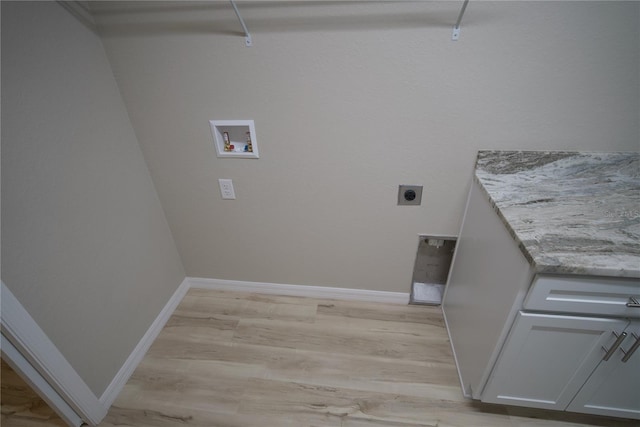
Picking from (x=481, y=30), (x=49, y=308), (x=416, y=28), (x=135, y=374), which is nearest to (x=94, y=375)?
(x=135, y=374)

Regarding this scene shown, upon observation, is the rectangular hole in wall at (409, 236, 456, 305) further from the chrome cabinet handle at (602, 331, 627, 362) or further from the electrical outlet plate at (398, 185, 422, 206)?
the chrome cabinet handle at (602, 331, 627, 362)

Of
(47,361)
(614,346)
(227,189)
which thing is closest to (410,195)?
(614,346)

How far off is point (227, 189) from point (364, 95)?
85 cm

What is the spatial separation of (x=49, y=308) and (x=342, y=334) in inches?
50.8

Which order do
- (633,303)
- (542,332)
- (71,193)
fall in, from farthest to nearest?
(71,193)
(542,332)
(633,303)

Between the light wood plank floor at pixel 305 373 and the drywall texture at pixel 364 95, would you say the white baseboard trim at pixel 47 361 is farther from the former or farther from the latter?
the drywall texture at pixel 364 95

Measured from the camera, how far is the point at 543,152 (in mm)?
1101

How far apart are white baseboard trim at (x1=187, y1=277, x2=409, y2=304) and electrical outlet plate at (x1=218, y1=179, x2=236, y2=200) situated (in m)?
0.65

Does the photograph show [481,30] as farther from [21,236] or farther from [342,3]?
[21,236]

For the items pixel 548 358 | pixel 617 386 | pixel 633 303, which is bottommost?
pixel 617 386

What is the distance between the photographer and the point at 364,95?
42.3 inches

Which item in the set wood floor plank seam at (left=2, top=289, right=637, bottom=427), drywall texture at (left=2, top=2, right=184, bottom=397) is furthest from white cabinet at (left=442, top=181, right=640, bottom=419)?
drywall texture at (left=2, top=2, right=184, bottom=397)

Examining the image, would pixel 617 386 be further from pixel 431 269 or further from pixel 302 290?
pixel 302 290

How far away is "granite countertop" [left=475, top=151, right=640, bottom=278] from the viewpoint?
0.71m
